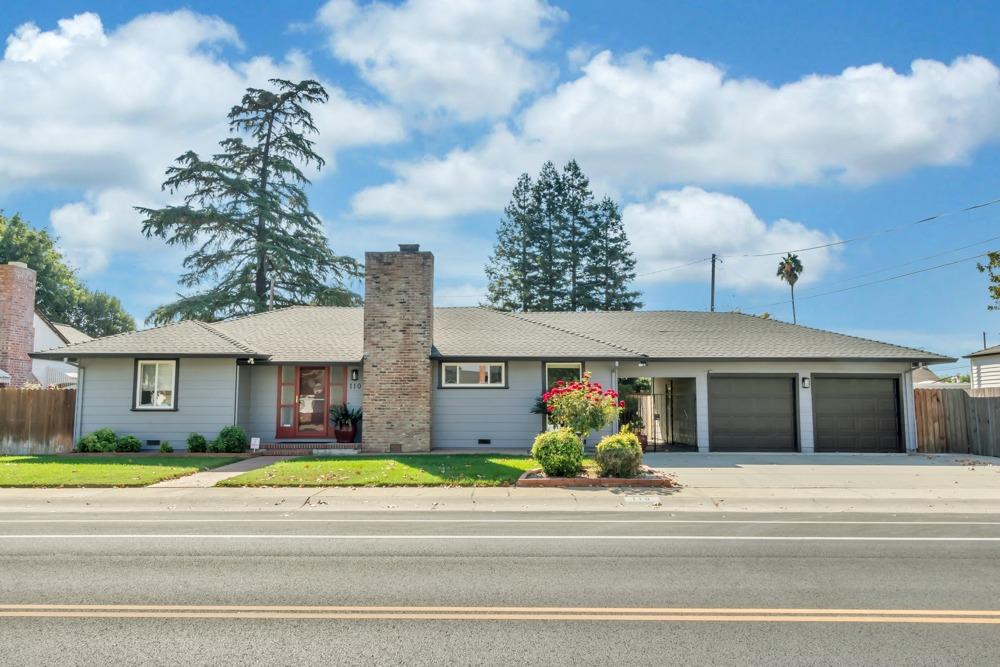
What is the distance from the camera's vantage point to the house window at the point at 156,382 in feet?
67.0

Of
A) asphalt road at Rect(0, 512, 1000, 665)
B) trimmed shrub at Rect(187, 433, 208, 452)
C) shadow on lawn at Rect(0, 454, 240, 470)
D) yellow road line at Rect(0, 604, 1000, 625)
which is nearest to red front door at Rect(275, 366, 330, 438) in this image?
trimmed shrub at Rect(187, 433, 208, 452)

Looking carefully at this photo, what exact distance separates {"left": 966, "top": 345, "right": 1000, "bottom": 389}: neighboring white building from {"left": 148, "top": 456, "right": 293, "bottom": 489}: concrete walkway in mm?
30569

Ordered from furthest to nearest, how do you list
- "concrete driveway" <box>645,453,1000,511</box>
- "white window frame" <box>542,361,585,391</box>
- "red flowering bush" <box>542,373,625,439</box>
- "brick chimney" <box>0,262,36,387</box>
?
"brick chimney" <box>0,262,36,387</box>, "white window frame" <box>542,361,585,391</box>, "red flowering bush" <box>542,373,625,439</box>, "concrete driveway" <box>645,453,1000,511</box>

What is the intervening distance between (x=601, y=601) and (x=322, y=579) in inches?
111

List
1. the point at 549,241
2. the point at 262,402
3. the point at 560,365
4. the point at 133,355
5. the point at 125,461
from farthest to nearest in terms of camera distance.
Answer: the point at 549,241 → the point at 262,402 → the point at 560,365 → the point at 133,355 → the point at 125,461

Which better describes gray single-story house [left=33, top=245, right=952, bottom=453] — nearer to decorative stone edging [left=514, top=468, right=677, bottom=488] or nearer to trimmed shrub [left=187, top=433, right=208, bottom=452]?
trimmed shrub [left=187, top=433, right=208, bottom=452]

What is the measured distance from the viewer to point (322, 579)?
22.5 ft

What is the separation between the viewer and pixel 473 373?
2109cm

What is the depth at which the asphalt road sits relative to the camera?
16.1ft

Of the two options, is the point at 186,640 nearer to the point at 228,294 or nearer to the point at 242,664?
the point at 242,664

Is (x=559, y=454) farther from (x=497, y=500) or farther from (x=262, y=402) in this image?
(x=262, y=402)

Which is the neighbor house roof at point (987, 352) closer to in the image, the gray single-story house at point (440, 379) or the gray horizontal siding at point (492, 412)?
the gray single-story house at point (440, 379)

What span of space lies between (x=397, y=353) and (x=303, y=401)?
3905mm

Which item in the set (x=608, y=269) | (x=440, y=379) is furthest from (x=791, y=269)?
(x=440, y=379)
